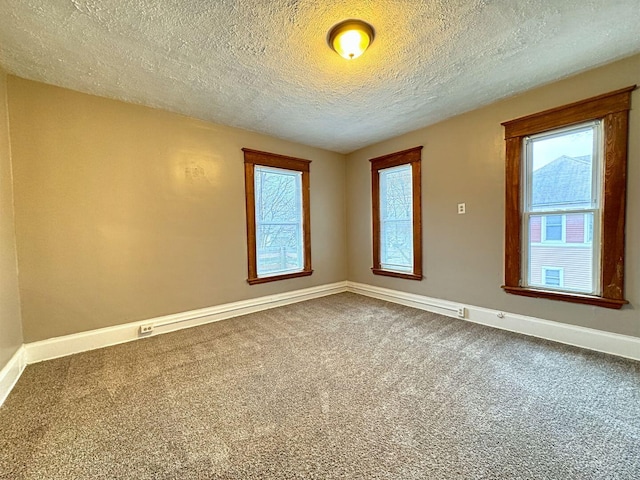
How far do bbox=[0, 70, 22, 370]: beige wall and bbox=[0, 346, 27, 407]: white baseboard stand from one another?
4 cm

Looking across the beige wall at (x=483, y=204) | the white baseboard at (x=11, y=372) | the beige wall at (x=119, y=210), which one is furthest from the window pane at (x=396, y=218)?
the white baseboard at (x=11, y=372)

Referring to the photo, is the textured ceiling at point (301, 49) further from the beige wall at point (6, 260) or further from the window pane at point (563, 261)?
the window pane at point (563, 261)

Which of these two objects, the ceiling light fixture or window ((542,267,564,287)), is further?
window ((542,267,564,287))

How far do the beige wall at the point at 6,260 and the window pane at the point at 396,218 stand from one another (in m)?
3.96

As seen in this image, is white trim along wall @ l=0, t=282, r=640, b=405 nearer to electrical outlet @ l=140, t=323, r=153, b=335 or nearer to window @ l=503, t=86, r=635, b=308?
electrical outlet @ l=140, t=323, r=153, b=335

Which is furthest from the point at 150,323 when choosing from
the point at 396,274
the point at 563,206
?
the point at 563,206

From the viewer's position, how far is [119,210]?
2.67 m

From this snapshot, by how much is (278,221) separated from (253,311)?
1.30m

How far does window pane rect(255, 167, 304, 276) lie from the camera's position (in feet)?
12.2

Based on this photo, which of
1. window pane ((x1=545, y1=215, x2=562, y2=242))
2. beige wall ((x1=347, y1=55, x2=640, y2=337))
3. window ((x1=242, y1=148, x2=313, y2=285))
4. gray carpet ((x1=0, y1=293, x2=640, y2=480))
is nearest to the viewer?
gray carpet ((x1=0, y1=293, x2=640, y2=480))

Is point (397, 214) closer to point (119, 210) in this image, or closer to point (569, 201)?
point (569, 201)

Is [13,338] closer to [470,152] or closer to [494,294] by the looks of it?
[494,294]

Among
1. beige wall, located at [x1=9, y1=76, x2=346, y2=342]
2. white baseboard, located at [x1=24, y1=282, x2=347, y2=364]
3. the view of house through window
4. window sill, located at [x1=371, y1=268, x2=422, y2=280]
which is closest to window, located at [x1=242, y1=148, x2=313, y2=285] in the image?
beige wall, located at [x1=9, y1=76, x2=346, y2=342]

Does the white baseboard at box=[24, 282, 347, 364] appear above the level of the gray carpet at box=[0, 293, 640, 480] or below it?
above
